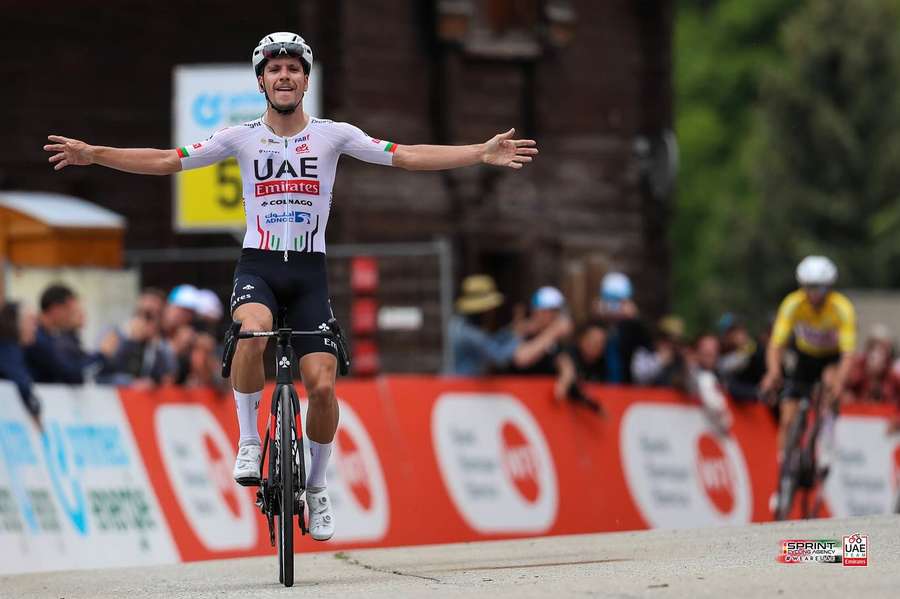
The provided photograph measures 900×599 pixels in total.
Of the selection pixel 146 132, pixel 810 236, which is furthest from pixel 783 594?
pixel 810 236

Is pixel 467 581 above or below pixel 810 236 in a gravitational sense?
below

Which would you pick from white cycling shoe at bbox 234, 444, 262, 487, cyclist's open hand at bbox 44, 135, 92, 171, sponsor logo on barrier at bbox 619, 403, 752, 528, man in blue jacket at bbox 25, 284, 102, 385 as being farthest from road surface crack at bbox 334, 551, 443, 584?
sponsor logo on barrier at bbox 619, 403, 752, 528

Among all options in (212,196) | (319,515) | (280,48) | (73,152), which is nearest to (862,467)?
(212,196)

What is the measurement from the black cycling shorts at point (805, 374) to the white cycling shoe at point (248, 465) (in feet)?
27.0

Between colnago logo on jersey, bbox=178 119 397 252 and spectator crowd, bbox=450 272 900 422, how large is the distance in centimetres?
668

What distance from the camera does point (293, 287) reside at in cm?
1074

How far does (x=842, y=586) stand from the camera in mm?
8766

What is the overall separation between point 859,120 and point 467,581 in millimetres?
47092

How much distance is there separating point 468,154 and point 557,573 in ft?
7.12

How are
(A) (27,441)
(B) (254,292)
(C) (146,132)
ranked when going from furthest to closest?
(C) (146,132) → (A) (27,441) → (B) (254,292)

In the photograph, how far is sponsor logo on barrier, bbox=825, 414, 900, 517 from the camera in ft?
68.9

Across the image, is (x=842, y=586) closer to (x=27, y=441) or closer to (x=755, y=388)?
(x=27, y=441)

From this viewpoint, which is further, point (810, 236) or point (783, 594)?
point (810, 236)

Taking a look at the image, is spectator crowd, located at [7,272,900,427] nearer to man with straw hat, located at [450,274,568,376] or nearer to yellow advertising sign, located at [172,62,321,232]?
man with straw hat, located at [450,274,568,376]
